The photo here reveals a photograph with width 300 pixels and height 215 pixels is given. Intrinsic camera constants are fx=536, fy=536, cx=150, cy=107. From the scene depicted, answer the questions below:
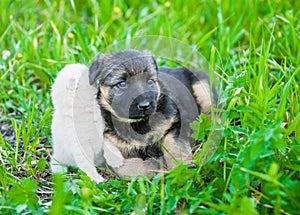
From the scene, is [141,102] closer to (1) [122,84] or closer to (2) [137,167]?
(1) [122,84]

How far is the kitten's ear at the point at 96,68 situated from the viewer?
134 inches

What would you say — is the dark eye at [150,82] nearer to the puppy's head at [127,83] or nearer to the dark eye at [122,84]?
the puppy's head at [127,83]

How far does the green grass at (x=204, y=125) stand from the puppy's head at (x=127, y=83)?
43 centimetres

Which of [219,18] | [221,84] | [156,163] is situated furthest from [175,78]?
[219,18]

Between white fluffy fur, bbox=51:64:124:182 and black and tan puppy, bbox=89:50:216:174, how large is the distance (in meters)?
0.07

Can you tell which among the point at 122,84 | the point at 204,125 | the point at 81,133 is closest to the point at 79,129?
the point at 81,133

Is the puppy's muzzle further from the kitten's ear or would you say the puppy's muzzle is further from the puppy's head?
the kitten's ear

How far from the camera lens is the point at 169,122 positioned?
3.60 metres

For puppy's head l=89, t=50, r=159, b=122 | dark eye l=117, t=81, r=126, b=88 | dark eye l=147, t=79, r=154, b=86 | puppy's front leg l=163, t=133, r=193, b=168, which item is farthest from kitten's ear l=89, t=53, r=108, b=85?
puppy's front leg l=163, t=133, r=193, b=168

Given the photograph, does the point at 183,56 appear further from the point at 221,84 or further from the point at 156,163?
the point at 156,163

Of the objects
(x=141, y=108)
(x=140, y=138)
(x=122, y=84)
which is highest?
(x=122, y=84)

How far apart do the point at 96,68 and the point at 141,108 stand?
416mm

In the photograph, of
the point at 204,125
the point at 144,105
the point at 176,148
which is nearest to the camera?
the point at 204,125

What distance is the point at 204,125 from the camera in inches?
118
